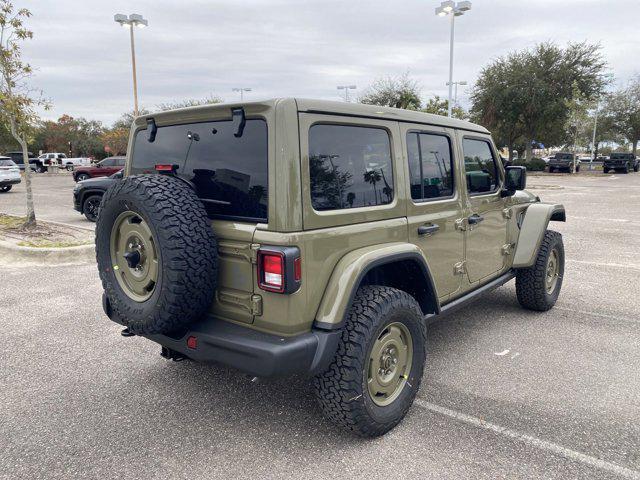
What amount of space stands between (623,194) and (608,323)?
1748cm

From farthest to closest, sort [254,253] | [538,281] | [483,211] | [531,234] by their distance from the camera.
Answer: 1. [538,281]
2. [531,234]
3. [483,211]
4. [254,253]

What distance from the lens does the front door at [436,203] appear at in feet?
10.4

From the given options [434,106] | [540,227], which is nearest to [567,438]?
[540,227]

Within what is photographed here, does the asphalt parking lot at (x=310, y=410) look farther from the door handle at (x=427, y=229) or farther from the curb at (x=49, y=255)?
the curb at (x=49, y=255)

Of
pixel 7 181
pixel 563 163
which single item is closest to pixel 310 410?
pixel 7 181

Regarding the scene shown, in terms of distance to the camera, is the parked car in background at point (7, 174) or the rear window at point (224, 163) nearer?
the rear window at point (224, 163)

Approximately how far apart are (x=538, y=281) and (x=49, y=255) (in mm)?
6627

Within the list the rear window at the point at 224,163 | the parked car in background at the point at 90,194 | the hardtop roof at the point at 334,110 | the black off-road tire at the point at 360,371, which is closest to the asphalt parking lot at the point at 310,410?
the black off-road tire at the point at 360,371

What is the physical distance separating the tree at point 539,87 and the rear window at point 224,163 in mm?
35958

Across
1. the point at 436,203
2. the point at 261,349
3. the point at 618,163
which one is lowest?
the point at 261,349

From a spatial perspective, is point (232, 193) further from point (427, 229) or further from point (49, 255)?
point (49, 255)

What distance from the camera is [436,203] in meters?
3.35

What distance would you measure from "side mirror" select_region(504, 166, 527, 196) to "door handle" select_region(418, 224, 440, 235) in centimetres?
136

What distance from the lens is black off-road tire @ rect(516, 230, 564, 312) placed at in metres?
4.70
